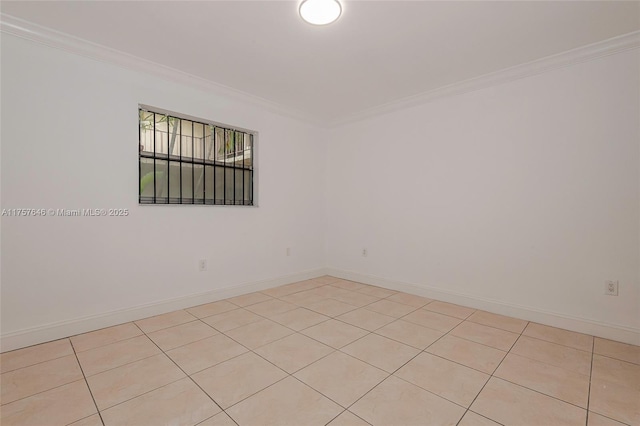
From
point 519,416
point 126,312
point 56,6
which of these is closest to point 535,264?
point 519,416

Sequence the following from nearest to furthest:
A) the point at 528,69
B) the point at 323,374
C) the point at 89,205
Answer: the point at 323,374 < the point at 89,205 < the point at 528,69

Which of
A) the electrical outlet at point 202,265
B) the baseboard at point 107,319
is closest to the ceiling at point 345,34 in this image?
the electrical outlet at point 202,265

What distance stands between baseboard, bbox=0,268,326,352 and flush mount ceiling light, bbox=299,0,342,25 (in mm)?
2832

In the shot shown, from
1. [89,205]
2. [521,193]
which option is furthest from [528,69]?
[89,205]

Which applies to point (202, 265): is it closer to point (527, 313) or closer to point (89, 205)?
point (89, 205)

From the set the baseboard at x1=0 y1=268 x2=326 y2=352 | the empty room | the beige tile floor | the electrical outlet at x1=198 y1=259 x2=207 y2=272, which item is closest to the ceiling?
the empty room

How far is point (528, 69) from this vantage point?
2746mm

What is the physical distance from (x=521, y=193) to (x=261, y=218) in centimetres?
293

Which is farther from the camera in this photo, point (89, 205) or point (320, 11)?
point (89, 205)

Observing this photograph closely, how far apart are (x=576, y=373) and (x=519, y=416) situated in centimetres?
77

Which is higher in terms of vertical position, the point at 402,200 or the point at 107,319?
the point at 402,200

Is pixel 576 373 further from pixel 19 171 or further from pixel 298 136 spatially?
pixel 19 171

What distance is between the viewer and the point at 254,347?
7.14 ft

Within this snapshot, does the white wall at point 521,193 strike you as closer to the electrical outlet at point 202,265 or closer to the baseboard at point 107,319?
the baseboard at point 107,319
